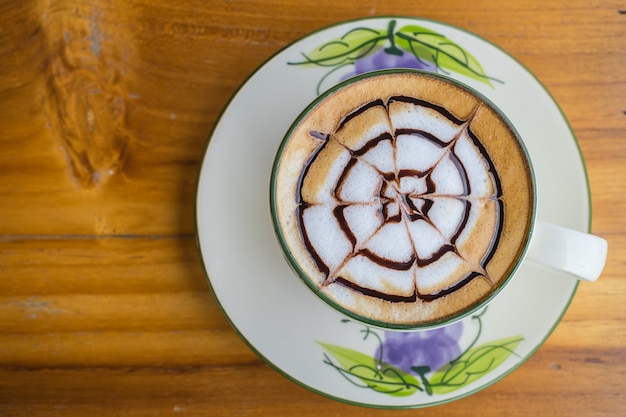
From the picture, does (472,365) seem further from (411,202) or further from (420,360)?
(411,202)

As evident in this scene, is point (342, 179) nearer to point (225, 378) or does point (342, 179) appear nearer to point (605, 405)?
point (225, 378)

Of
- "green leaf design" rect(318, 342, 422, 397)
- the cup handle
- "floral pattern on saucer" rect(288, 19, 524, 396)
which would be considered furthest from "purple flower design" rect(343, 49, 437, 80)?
"green leaf design" rect(318, 342, 422, 397)

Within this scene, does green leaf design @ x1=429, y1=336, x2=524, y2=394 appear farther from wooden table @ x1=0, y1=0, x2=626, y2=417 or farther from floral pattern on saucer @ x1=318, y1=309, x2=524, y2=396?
wooden table @ x1=0, y1=0, x2=626, y2=417

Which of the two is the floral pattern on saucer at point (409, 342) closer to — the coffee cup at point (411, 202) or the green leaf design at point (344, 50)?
the green leaf design at point (344, 50)

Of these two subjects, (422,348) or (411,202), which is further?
(422,348)

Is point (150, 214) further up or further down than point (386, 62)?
further down

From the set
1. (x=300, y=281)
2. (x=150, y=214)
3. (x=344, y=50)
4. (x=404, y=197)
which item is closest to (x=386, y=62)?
(x=344, y=50)

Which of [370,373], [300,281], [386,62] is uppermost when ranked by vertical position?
[386,62]
